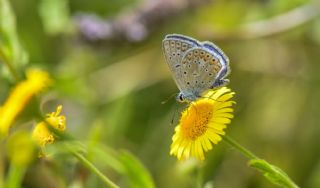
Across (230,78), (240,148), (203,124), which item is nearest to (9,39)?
(203,124)

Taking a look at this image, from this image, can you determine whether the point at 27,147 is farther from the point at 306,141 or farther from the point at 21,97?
the point at 306,141

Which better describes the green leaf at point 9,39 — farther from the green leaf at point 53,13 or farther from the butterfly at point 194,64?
the green leaf at point 53,13

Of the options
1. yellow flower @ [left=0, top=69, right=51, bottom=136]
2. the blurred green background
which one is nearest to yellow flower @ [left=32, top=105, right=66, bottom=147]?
yellow flower @ [left=0, top=69, right=51, bottom=136]

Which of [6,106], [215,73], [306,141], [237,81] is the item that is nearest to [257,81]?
[237,81]

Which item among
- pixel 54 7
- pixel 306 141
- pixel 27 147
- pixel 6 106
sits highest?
pixel 54 7

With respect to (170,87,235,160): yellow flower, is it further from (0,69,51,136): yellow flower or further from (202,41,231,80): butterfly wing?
(0,69,51,136): yellow flower

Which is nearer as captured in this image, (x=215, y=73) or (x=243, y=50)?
(x=215, y=73)

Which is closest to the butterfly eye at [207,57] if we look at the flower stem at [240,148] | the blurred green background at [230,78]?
the flower stem at [240,148]
